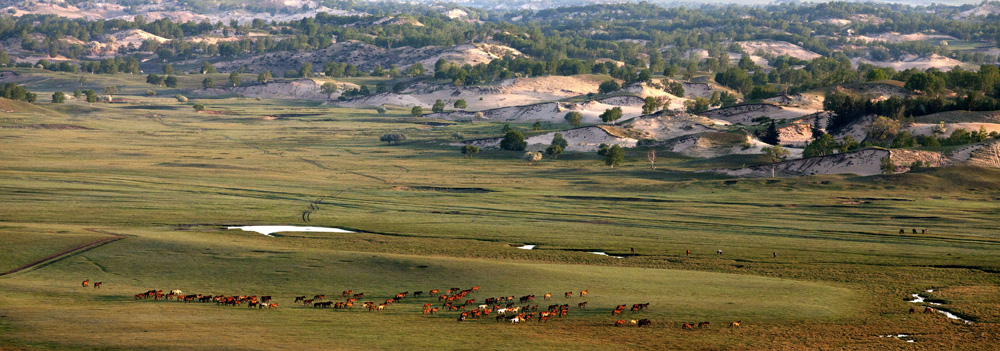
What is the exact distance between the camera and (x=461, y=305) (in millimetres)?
43594

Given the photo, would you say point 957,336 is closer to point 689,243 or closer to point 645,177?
point 689,243

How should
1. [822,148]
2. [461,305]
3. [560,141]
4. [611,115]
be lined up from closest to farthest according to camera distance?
[461,305] < [822,148] < [560,141] < [611,115]

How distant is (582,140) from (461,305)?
11511cm

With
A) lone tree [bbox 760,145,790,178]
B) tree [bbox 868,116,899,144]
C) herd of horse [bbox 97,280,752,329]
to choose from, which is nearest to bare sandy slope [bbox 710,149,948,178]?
lone tree [bbox 760,145,790,178]

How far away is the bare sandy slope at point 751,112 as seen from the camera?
174 meters

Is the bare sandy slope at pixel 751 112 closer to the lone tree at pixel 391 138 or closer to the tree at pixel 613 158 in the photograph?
the tree at pixel 613 158

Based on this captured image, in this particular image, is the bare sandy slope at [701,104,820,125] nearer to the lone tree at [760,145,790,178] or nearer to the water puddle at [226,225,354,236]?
the lone tree at [760,145,790,178]

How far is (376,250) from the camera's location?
203 feet

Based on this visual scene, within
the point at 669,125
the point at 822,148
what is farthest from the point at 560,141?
the point at 822,148

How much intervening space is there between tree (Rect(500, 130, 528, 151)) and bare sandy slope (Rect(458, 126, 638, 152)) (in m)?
2.62

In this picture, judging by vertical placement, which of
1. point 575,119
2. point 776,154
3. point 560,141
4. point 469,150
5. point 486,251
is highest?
point 486,251

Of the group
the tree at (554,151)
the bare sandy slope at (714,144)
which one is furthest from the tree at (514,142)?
the bare sandy slope at (714,144)

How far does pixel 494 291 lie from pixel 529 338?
453 inches

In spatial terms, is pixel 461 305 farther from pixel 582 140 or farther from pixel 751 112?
pixel 751 112
